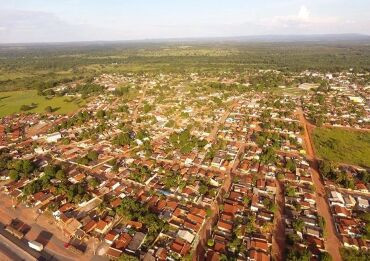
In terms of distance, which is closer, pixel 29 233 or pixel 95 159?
pixel 29 233

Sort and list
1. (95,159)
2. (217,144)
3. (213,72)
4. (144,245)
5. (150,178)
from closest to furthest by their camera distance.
Result: (144,245), (150,178), (95,159), (217,144), (213,72)

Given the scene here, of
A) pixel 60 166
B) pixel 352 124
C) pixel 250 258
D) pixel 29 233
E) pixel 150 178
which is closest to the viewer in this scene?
pixel 250 258

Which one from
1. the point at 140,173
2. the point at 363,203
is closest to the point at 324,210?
the point at 363,203

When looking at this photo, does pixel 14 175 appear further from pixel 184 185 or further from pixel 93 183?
pixel 184 185

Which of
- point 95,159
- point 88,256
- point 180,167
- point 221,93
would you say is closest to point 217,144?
point 180,167

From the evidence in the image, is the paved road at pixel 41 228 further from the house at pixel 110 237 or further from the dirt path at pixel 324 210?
the dirt path at pixel 324 210

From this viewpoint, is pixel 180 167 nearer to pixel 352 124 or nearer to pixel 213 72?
pixel 352 124
